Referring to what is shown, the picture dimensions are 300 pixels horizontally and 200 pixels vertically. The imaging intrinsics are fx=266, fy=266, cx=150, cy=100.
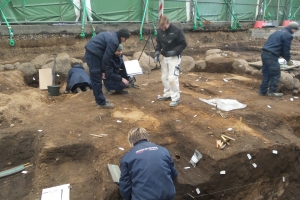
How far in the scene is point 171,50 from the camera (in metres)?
5.39

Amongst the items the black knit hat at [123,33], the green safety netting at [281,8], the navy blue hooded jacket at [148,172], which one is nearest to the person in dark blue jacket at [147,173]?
the navy blue hooded jacket at [148,172]

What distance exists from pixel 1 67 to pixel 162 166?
701 cm

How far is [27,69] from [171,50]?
4.89 m

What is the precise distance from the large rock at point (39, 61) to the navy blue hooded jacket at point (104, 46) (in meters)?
3.99

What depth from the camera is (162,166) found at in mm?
2561

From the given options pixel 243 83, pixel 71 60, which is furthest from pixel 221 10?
pixel 71 60

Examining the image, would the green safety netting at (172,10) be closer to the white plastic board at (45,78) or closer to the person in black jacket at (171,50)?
the white plastic board at (45,78)

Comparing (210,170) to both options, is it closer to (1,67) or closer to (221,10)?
(1,67)

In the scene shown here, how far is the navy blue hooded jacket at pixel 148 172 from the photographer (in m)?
2.52

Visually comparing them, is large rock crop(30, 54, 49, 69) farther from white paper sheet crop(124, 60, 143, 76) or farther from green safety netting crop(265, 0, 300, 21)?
green safety netting crop(265, 0, 300, 21)

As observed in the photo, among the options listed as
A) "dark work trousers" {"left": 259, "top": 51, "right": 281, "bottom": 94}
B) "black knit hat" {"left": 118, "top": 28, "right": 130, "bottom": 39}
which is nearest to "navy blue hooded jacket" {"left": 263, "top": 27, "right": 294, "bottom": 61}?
"dark work trousers" {"left": 259, "top": 51, "right": 281, "bottom": 94}

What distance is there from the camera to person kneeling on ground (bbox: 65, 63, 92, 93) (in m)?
6.90

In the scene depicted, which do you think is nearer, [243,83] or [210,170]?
[210,170]

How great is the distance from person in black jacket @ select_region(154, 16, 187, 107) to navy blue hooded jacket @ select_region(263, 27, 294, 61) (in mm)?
2278
